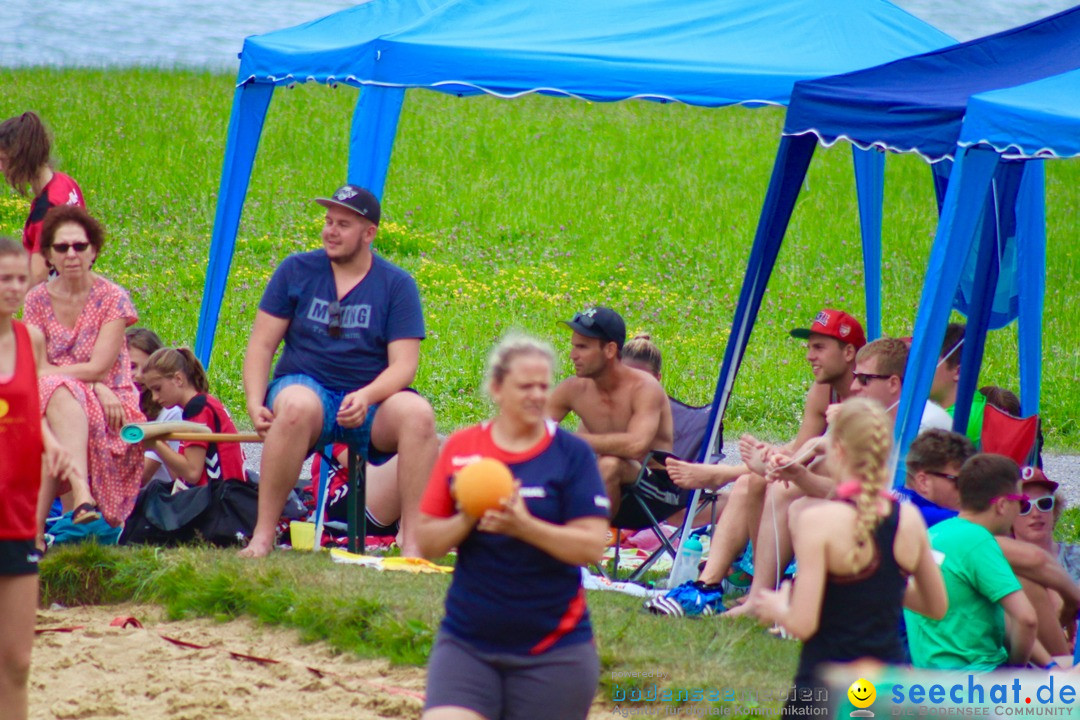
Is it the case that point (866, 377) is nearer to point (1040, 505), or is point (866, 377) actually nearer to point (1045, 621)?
point (1040, 505)

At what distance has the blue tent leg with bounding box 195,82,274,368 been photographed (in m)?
7.35

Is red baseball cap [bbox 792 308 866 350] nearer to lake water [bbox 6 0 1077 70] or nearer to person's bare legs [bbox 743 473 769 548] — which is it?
person's bare legs [bbox 743 473 769 548]

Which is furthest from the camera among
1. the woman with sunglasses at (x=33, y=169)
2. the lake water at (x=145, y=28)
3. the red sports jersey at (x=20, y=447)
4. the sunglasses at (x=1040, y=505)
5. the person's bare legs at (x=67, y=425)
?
the lake water at (x=145, y=28)

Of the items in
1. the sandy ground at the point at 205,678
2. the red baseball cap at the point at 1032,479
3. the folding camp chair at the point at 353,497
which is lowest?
the sandy ground at the point at 205,678

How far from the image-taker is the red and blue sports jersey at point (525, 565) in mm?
2961

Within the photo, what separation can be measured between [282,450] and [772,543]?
2008mm

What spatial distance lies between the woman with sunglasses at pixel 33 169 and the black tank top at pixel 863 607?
4.52 meters

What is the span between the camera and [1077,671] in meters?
4.06

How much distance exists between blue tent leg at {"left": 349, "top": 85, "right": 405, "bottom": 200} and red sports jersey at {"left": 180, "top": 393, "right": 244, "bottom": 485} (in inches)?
61.8

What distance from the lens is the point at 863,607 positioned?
2.92 meters

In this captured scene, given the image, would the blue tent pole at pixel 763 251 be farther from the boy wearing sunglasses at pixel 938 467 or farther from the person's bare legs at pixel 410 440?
the boy wearing sunglasses at pixel 938 467

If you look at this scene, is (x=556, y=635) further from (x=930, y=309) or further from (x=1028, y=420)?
(x=1028, y=420)

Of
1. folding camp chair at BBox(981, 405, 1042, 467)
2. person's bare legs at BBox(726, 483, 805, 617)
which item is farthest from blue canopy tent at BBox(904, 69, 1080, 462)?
folding camp chair at BBox(981, 405, 1042, 467)

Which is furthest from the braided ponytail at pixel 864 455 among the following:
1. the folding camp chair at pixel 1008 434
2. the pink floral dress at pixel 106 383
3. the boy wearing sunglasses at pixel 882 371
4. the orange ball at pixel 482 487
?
the pink floral dress at pixel 106 383
